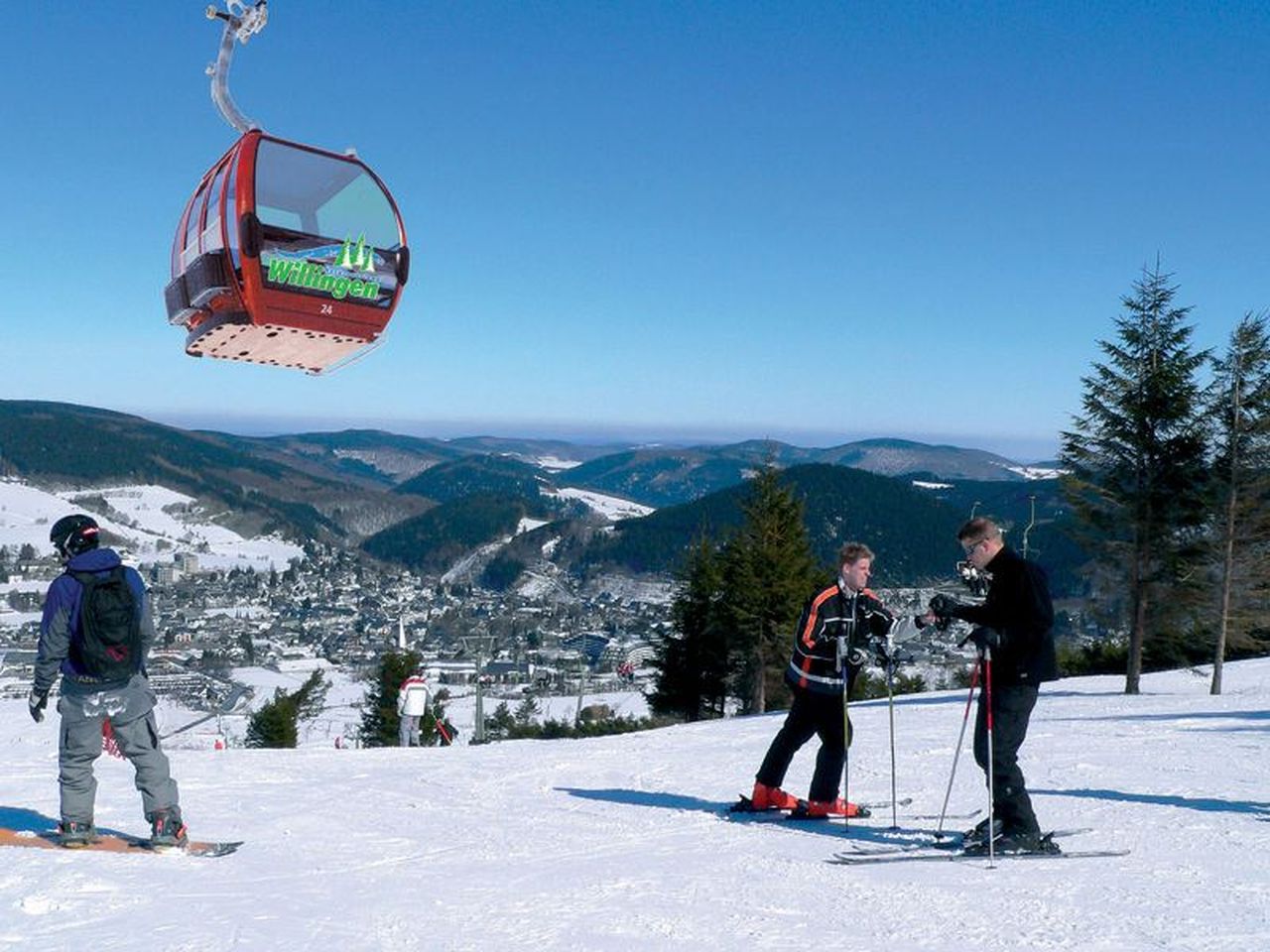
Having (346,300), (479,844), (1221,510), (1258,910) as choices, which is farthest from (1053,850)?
(1221,510)

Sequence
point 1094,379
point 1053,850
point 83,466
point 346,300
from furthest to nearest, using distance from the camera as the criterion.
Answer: point 83,466
point 1094,379
point 346,300
point 1053,850

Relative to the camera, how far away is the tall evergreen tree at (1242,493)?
2145cm

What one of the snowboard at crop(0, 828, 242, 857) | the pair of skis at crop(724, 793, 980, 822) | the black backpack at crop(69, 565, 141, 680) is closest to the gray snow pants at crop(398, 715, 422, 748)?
the pair of skis at crop(724, 793, 980, 822)

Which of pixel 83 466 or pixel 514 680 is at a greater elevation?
pixel 83 466

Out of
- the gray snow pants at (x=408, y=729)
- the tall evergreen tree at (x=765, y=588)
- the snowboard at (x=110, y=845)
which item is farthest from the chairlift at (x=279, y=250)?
the tall evergreen tree at (x=765, y=588)

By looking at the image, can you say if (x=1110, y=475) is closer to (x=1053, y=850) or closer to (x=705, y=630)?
(x=705, y=630)

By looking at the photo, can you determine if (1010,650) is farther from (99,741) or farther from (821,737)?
(99,741)

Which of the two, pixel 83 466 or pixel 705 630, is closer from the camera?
pixel 705 630

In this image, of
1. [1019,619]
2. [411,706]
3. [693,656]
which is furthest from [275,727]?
[1019,619]

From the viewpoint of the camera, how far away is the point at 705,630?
34875 mm

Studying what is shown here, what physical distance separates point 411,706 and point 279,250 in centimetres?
1273

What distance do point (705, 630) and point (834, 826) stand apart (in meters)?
27.5

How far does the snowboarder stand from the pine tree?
2913 centimetres

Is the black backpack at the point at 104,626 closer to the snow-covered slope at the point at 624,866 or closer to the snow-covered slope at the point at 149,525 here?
the snow-covered slope at the point at 624,866
